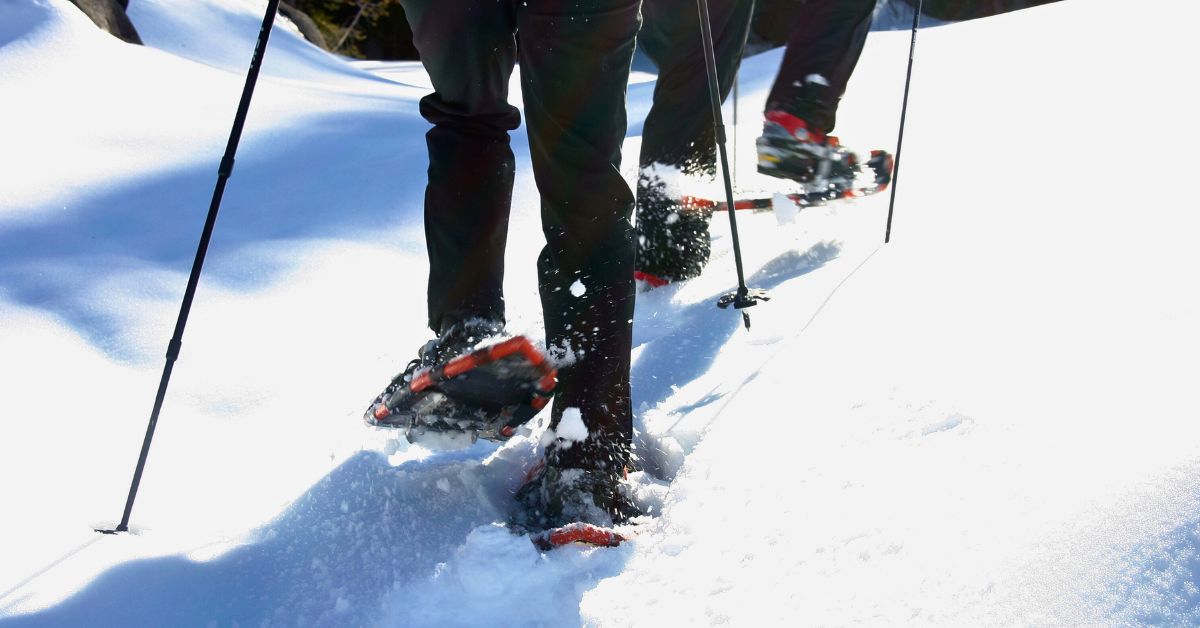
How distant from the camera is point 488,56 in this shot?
1456 millimetres

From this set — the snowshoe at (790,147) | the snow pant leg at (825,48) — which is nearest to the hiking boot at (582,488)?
the snowshoe at (790,147)

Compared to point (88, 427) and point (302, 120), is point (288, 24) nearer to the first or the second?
point (302, 120)

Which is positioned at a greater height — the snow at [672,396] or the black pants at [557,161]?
the black pants at [557,161]

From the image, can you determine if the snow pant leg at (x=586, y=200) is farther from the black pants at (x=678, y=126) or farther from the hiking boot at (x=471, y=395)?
the black pants at (x=678, y=126)

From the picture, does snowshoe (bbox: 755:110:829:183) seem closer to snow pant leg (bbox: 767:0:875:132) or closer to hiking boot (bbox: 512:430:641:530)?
snow pant leg (bbox: 767:0:875:132)

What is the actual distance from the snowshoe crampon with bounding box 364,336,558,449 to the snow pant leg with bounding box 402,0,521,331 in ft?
0.61

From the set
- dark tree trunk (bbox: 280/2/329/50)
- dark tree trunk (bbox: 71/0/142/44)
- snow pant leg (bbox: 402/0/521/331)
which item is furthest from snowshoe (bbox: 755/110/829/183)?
dark tree trunk (bbox: 280/2/329/50)

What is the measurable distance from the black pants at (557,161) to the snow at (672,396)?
0.23m

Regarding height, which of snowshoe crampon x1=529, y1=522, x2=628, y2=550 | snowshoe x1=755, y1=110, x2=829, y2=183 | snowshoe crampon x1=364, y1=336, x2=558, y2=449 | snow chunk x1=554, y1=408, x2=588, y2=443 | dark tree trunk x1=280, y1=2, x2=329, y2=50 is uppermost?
dark tree trunk x1=280, y1=2, x2=329, y2=50

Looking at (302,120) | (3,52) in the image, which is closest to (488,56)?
(302,120)

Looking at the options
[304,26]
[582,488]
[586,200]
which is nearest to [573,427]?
[582,488]

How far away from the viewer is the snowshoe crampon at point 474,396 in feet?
4.34

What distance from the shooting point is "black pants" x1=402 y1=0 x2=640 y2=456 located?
1.33 meters

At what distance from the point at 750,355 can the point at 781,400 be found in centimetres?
30
